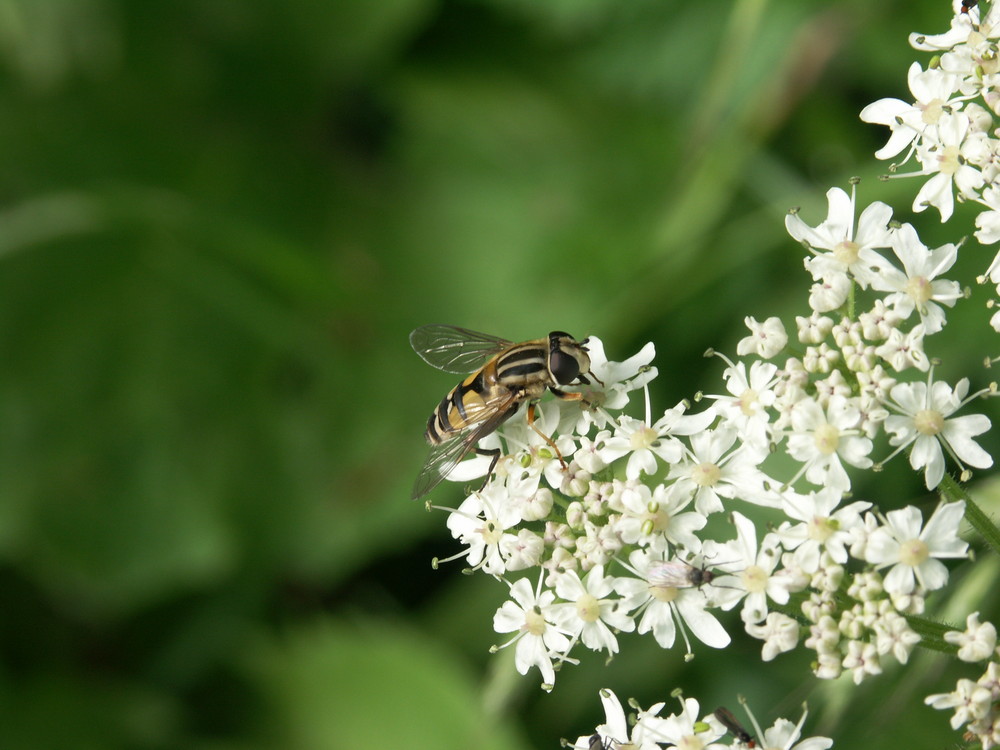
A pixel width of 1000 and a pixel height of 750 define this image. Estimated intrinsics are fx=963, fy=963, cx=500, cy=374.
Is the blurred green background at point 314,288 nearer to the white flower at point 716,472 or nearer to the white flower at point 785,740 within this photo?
the white flower at point 716,472

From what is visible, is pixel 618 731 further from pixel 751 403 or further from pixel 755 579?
pixel 751 403

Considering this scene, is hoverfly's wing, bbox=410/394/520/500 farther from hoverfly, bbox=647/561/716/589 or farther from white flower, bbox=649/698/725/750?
white flower, bbox=649/698/725/750

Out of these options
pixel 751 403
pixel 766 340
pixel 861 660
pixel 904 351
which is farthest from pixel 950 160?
pixel 861 660

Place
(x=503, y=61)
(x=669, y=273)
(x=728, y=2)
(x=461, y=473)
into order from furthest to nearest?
1. (x=503, y=61)
2. (x=728, y=2)
3. (x=669, y=273)
4. (x=461, y=473)

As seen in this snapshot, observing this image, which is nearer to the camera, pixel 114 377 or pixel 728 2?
pixel 728 2

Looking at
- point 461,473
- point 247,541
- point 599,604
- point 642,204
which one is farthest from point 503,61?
point 599,604

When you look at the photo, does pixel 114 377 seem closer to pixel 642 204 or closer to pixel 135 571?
pixel 135 571

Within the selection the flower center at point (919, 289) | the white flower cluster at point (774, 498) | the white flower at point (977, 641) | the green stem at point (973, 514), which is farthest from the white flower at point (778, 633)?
the flower center at point (919, 289)
